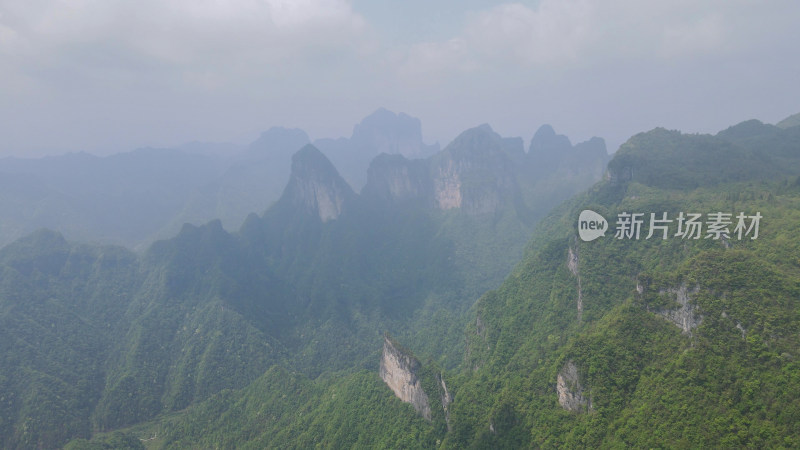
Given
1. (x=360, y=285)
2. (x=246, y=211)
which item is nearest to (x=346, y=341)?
(x=360, y=285)

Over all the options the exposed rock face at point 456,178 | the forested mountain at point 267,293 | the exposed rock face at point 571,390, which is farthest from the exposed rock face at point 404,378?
the exposed rock face at point 456,178

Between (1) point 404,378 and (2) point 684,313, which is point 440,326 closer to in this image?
(1) point 404,378

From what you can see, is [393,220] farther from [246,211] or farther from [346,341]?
[246,211]

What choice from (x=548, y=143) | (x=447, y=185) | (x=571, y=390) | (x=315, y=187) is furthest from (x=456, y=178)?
(x=571, y=390)

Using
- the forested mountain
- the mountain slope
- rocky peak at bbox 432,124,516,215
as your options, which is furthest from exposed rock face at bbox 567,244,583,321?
rocky peak at bbox 432,124,516,215

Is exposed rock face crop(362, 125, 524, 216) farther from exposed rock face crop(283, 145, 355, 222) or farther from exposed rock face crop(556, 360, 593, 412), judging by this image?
exposed rock face crop(556, 360, 593, 412)

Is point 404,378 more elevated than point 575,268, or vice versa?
point 575,268

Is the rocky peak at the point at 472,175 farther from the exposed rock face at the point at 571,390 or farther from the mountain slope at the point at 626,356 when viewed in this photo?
the exposed rock face at the point at 571,390
